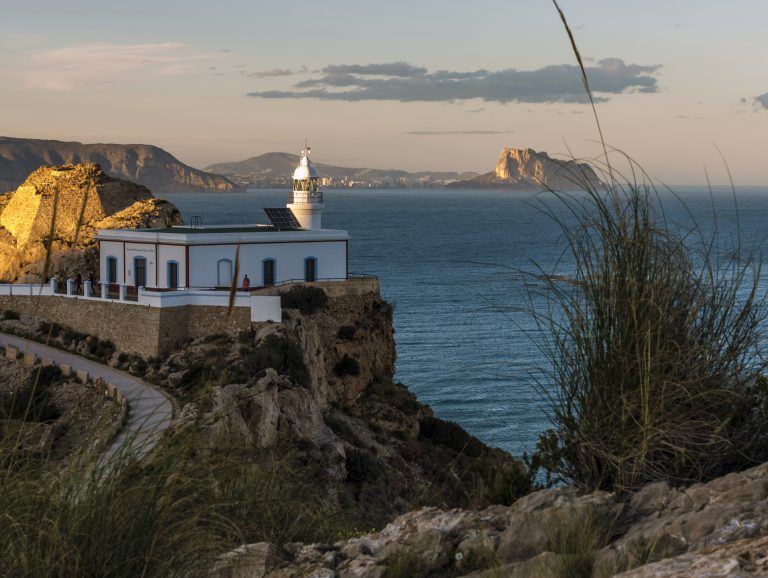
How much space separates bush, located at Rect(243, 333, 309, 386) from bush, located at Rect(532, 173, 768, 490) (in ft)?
50.9

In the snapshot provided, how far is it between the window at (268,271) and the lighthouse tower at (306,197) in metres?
3.85

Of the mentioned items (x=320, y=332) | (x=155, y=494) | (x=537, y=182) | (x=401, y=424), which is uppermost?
(x=537, y=182)

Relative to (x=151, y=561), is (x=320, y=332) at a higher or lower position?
lower

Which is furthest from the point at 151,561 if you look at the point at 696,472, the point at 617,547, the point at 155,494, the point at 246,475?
the point at 696,472

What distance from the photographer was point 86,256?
30625 mm

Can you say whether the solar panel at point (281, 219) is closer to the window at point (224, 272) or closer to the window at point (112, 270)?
the window at point (224, 272)

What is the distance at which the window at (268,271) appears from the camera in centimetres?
2770

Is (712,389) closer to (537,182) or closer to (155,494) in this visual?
(537,182)

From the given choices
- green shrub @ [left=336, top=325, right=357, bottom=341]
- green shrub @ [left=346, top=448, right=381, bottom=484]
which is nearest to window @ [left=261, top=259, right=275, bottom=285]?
green shrub @ [left=336, top=325, right=357, bottom=341]

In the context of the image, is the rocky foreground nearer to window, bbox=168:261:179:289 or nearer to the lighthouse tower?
window, bbox=168:261:179:289

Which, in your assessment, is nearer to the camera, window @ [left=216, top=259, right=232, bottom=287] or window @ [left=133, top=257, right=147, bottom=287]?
window @ [left=216, top=259, right=232, bottom=287]

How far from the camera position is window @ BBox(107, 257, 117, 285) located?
94.2ft

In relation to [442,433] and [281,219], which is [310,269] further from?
[442,433]

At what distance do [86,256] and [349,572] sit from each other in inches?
1090
